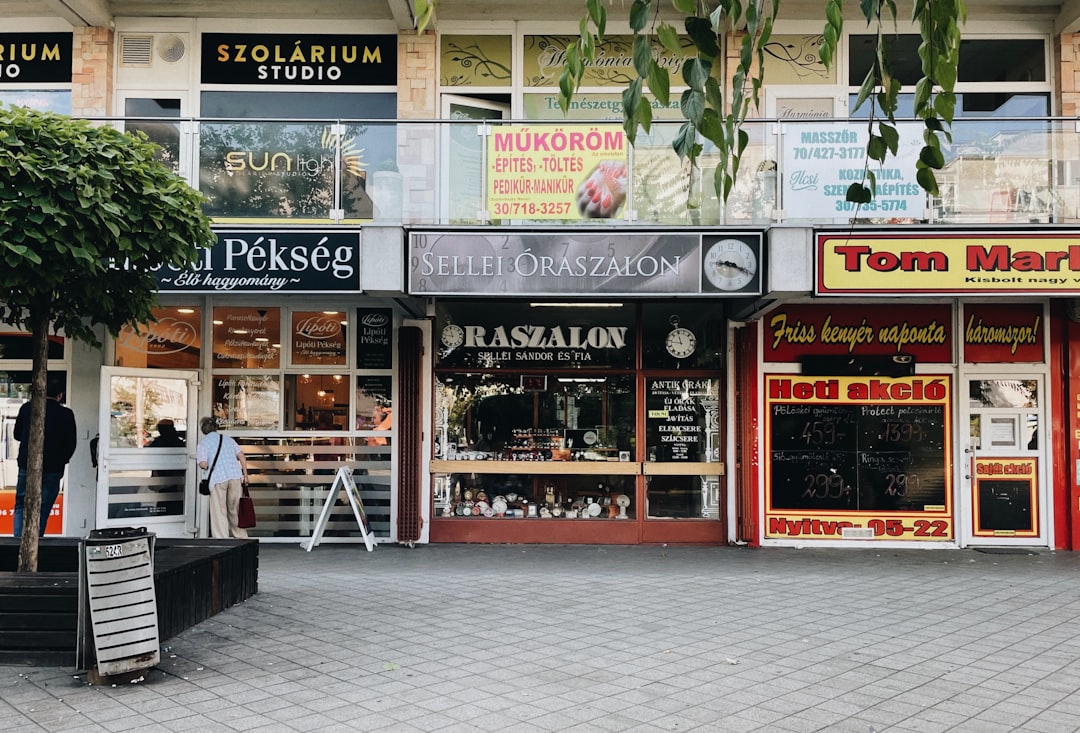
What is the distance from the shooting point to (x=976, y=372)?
35.1 feet

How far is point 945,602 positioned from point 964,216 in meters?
4.19

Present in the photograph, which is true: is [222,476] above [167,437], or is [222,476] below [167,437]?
below

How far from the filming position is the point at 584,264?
29.8ft

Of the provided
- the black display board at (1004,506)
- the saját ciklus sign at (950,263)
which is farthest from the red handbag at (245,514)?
the black display board at (1004,506)

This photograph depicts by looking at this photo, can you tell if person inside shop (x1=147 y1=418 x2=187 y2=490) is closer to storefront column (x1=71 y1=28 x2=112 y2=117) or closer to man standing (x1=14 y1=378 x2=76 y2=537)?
man standing (x1=14 y1=378 x2=76 y2=537)

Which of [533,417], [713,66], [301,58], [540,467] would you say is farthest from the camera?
[301,58]

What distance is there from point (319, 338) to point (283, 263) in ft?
6.73

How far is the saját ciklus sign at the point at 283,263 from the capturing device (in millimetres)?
9062

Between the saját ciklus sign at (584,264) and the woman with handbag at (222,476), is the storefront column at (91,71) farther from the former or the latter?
the saját ciklus sign at (584,264)

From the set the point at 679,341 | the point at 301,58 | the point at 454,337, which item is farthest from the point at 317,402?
the point at 679,341

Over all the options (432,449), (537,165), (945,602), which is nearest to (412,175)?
(537,165)

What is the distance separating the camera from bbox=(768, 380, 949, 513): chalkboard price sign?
1072cm

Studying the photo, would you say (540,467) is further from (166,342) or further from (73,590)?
(73,590)

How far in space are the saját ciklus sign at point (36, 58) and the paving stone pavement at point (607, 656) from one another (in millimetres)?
7031
